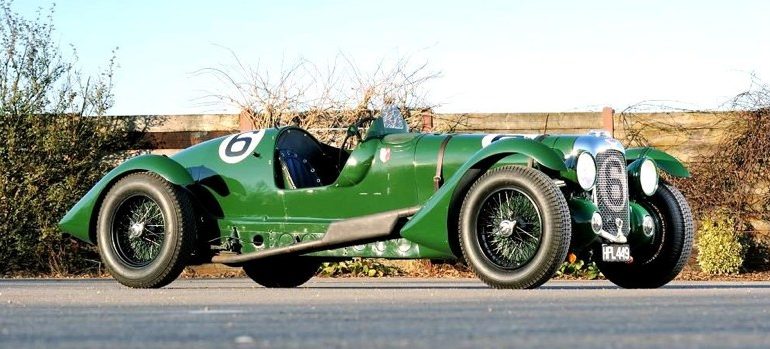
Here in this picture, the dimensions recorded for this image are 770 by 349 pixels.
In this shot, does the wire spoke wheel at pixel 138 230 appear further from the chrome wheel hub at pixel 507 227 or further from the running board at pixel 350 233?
the chrome wheel hub at pixel 507 227

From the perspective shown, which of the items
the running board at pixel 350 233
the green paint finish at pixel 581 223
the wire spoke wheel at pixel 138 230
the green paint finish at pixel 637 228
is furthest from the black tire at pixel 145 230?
the green paint finish at pixel 637 228

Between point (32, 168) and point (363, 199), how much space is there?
6.70 m

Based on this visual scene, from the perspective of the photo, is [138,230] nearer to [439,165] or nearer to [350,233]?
[350,233]

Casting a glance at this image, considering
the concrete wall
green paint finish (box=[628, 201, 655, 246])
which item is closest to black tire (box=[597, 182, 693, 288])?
green paint finish (box=[628, 201, 655, 246])

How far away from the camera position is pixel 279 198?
9414mm

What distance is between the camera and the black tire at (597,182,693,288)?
8.95m

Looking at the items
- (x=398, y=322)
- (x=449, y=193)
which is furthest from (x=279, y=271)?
(x=398, y=322)

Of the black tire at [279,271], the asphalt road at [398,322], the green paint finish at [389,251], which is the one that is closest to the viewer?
the asphalt road at [398,322]

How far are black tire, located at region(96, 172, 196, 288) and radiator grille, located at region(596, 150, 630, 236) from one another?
299 centimetres

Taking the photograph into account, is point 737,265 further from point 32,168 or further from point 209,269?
point 32,168

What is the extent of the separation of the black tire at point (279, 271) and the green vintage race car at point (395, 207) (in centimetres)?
1

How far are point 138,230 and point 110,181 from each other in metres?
0.50

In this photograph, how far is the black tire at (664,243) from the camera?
29.3ft

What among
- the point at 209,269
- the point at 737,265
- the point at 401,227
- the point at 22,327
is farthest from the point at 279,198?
the point at 737,265
